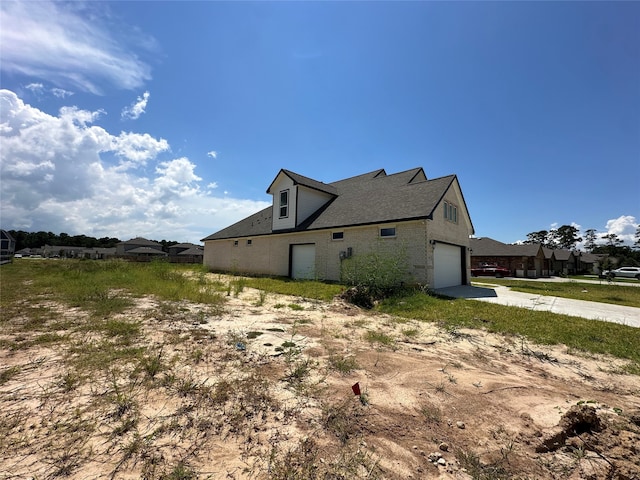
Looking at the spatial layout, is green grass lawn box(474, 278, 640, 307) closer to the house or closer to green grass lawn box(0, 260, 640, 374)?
the house

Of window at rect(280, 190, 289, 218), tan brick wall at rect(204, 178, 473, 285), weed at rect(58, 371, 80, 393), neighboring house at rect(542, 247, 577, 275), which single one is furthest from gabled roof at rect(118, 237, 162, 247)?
neighboring house at rect(542, 247, 577, 275)

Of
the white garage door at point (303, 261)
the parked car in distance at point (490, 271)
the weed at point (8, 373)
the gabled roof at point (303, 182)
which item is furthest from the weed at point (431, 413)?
the parked car in distance at point (490, 271)

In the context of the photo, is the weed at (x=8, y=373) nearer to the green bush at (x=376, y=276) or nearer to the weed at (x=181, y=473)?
the weed at (x=181, y=473)

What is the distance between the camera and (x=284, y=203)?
1855cm

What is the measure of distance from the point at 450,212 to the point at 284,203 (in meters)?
10.2

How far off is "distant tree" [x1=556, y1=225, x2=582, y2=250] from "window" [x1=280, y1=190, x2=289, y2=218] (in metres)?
78.7

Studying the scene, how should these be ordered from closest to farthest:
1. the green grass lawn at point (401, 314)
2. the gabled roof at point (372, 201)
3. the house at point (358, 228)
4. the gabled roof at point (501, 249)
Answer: the green grass lawn at point (401, 314), the house at point (358, 228), the gabled roof at point (372, 201), the gabled roof at point (501, 249)

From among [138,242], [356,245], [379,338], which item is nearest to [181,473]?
[379,338]

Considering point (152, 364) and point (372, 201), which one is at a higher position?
point (372, 201)

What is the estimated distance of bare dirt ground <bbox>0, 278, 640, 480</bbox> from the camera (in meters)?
Result: 2.08

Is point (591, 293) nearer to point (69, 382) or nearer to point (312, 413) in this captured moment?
point (312, 413)

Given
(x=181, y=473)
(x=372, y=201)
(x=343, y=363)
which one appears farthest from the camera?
(x=372, y=201)

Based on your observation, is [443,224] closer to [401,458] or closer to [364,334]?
[364,334]

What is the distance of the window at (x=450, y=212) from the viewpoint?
1382 centimetres
